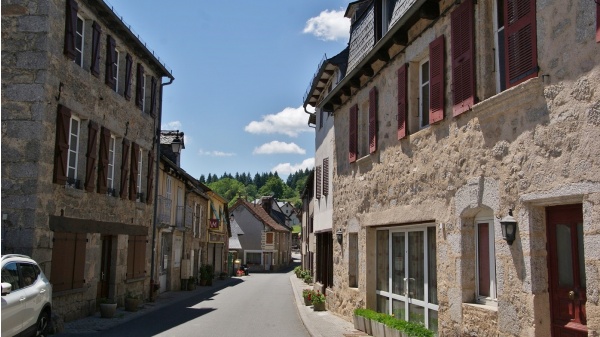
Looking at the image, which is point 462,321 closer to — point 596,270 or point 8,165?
point 596,270

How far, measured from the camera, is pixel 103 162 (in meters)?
15.9

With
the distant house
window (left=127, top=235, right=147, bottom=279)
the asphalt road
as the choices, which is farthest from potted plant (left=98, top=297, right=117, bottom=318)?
the distant house

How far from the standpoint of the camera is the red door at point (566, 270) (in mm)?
5949

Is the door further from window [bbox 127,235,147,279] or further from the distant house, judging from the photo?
the distant house

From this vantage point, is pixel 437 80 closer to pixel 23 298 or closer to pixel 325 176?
pixel 23 298

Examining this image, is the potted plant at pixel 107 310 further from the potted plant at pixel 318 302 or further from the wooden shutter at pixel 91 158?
the potted plant at pixel 318 302

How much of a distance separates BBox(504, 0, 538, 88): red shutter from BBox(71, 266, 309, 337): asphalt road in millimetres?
7949

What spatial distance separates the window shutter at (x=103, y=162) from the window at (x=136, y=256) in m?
3.06

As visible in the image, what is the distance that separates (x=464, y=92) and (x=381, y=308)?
5900mm

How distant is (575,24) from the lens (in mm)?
5855

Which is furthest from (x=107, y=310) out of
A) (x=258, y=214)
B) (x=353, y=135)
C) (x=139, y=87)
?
(x=258, y=214)

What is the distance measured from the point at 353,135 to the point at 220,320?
6.21m

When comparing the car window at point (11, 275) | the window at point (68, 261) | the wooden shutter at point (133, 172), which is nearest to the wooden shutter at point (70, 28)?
the window at point (68, 261)

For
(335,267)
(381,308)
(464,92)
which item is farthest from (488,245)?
(335,267)
